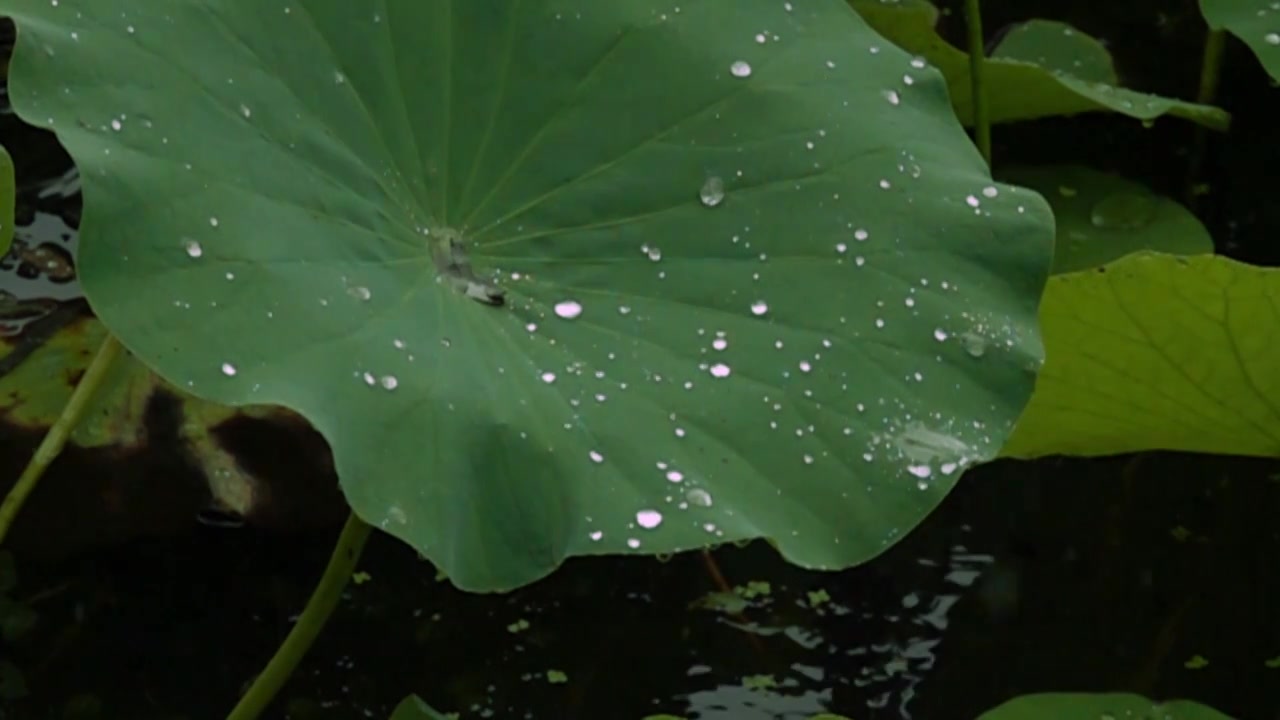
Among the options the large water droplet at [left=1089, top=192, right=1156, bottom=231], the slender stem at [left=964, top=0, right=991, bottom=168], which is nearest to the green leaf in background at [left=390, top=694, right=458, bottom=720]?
the slender stem at [left=964, top=0, right=991, bottom=168]

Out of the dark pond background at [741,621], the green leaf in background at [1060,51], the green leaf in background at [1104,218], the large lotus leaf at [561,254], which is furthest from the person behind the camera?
the green leaf in background at [1060,51]

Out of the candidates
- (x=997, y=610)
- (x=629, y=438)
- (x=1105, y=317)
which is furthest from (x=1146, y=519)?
(x=629, y=438)

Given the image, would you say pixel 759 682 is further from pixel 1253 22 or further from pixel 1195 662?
pixel 1253 22

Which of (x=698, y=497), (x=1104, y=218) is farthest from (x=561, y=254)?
(x=1104, y=218)

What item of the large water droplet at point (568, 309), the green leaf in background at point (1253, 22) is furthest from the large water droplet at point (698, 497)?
the green leaf in background at point (1253, 22)

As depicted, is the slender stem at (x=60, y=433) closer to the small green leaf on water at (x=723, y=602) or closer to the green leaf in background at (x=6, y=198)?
the green leaf in background at (x=6, y=198)

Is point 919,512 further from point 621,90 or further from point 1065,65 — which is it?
point 1065,65

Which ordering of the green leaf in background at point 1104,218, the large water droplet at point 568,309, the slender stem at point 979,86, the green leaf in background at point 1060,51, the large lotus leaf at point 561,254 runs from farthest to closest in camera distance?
1. the green leaf in background at point 1060,51
2. the green leaf in background at point 1104,218
3. the slender stem at point 979,86
4. the large water droplet at point 568,309
5. the large lotus leaf at point 561,254
